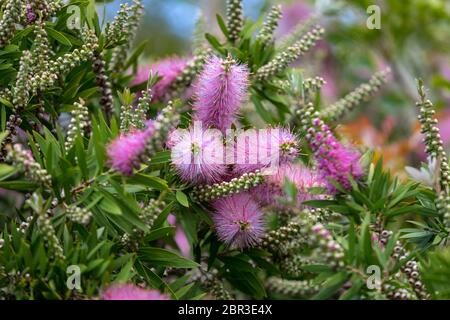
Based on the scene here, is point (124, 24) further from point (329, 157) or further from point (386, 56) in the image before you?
point (386, 56)

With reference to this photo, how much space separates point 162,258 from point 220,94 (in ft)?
0.74

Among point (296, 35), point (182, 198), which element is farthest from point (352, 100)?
point (182, 198)

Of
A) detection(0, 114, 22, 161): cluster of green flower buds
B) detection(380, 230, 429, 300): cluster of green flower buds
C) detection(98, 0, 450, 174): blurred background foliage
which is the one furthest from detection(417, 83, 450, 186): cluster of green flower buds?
detection(98, 0, 450, 174): blurred background foliage

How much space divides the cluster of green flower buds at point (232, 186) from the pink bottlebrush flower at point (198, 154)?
0.01m

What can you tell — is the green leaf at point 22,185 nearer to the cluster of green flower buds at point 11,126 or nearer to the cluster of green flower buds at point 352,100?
the cluster of green flower buds at point 11,126

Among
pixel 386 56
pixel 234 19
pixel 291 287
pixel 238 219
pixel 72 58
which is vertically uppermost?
pixel 386 56

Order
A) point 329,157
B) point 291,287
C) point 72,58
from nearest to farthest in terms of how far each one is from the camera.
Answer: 1. point 329,157
2. point 72,58
3. point 291,287

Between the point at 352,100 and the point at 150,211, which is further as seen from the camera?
the point at 352,100

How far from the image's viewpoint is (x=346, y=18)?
2250 millimetres

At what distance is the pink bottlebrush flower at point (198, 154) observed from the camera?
824mm

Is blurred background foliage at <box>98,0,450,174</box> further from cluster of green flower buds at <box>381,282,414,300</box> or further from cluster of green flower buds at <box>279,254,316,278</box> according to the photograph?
cluster of green flower buds at <box>381,282,414,300</box>

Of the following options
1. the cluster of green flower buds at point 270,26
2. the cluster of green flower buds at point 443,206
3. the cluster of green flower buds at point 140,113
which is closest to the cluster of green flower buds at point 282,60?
the cluster of green flower buds at point 270,26

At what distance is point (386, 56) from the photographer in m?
2.12
